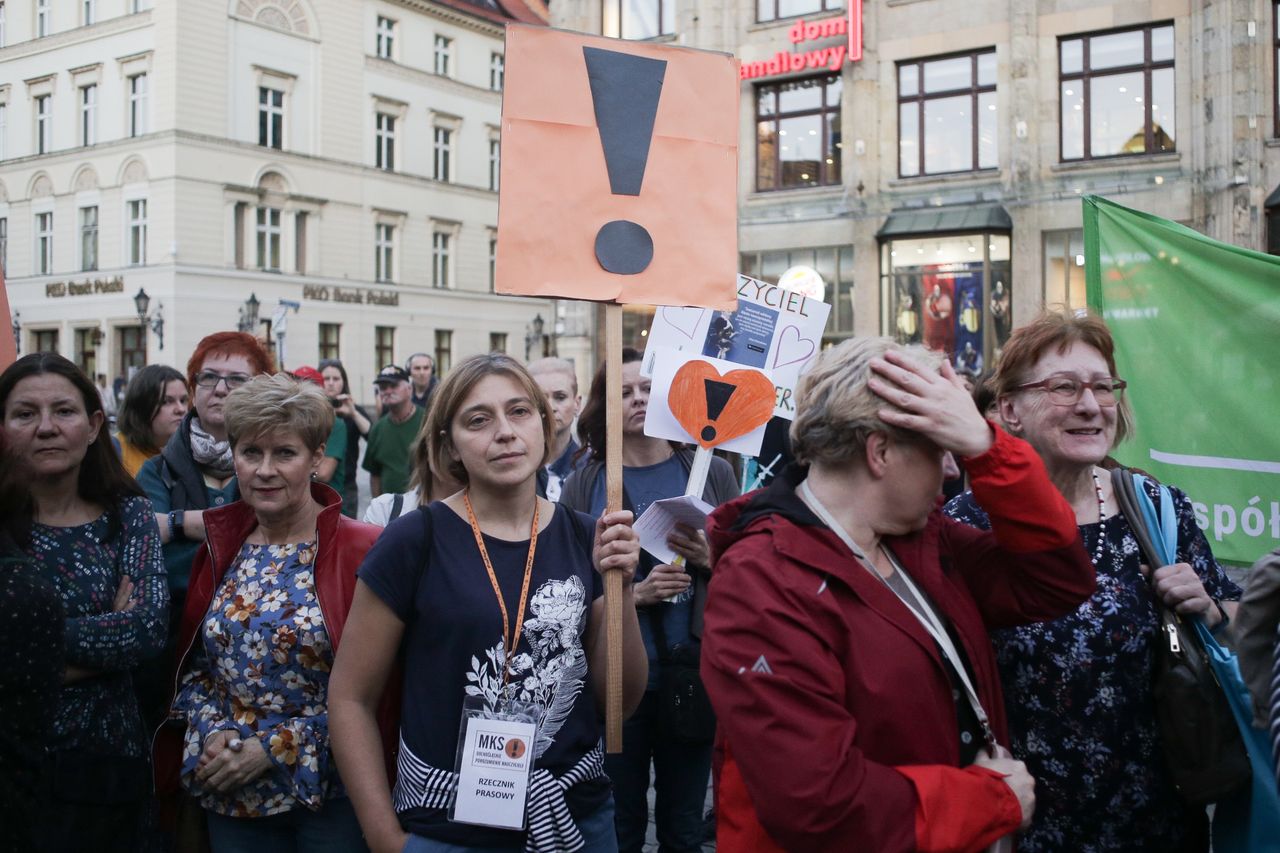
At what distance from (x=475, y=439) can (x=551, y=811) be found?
0.87 meters

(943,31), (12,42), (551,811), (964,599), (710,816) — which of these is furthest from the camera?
(12,42)

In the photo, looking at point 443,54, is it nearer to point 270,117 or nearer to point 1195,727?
point 270,117

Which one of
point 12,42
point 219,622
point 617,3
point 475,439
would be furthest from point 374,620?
point 12,42

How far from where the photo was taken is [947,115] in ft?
73.3

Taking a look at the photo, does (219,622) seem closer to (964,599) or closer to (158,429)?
(964,599)

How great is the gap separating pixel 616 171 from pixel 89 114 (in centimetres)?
4195

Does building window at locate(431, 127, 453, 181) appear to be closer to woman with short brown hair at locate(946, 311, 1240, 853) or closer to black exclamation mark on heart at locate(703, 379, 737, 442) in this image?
black exclamation mark on heart at locate(703, 379, 737, 442)

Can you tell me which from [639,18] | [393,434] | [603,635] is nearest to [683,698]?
[603,635]

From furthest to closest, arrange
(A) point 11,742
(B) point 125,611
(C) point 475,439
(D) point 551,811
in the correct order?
(B) point 125,611 → (C) point 475,439 → (D) point 551,811 → (A) point 11,742

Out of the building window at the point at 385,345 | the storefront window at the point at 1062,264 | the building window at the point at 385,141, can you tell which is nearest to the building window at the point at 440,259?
the building window at the point at 385,345

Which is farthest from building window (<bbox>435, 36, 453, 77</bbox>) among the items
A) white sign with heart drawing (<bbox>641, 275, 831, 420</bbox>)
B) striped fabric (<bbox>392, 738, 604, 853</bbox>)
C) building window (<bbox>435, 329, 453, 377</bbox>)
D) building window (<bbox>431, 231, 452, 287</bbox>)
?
striped fabric (<bbox>392, 738, 604, 853</bbox>)

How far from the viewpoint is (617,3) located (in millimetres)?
25141

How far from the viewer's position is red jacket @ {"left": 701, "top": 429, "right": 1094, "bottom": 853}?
1.77 metres

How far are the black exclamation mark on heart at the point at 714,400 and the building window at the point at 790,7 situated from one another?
833 inches
